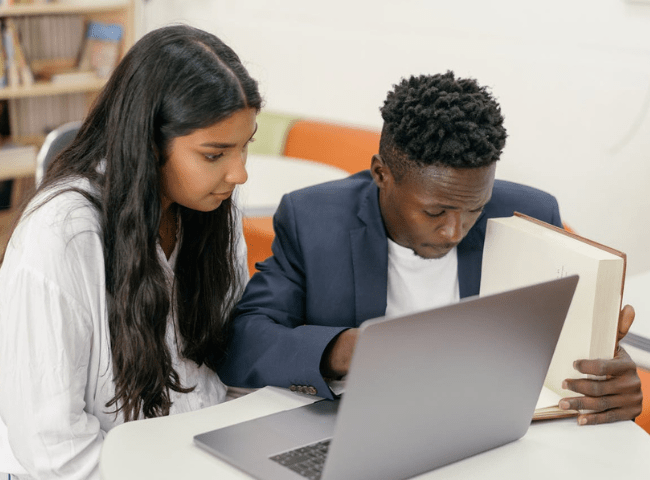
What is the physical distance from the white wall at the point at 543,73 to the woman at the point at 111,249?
1882mm

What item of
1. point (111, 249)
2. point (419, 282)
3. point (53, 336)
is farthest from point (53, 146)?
point (419, 282)

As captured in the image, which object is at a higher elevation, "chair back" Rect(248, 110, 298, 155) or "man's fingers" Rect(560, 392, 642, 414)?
"man's fingers" Rect(560, 392, 642, 414)

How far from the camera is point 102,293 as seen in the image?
4.34 feet

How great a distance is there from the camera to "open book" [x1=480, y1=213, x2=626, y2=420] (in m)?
1.16

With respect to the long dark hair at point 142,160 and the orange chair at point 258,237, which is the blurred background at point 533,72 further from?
the long dark hair at point 142,160

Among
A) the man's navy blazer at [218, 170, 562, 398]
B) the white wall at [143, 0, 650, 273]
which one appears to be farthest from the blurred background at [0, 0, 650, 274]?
the man's navy blazer at [218, 170, 562, 398]

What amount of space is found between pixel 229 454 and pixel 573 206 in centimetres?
227

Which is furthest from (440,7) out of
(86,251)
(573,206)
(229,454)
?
(229,454)

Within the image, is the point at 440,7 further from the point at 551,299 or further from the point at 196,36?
the point at 551,299

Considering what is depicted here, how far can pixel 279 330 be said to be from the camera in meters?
1.40

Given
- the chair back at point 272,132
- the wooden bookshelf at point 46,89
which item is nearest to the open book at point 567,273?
the chair back at point 272,132

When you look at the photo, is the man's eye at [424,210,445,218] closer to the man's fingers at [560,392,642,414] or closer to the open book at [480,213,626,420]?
the open book at [480,213,626,420]

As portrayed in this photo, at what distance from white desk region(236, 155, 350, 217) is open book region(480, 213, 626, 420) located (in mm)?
1268

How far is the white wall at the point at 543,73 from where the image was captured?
111 inches
